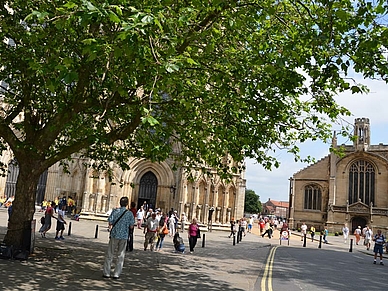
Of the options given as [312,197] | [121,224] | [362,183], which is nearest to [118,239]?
[121,224]

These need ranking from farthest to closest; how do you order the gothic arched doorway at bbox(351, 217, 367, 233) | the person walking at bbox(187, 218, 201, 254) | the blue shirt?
the gothic arched doorway at bbox(351, 217, 367, 233) → the person walking at bbox(187, 218, 201, 254) → the blue shirt

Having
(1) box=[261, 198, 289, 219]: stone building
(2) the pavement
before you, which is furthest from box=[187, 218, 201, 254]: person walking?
(1) box=[261, 198, 289, 219]: stone building

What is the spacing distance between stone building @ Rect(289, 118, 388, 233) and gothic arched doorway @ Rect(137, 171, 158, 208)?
30171 millimetres

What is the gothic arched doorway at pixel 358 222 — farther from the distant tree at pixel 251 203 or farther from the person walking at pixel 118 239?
the distant tree at pixel 251 203

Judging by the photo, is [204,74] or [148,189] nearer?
[204,74]

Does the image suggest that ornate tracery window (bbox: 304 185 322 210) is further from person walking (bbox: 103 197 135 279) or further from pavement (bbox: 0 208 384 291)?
person walking (bbox: 103 197 135 279)

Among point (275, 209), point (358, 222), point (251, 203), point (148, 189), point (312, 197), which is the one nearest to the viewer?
point (148, 189)

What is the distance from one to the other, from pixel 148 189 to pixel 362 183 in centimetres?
3512

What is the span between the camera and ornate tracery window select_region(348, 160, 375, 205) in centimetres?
5219

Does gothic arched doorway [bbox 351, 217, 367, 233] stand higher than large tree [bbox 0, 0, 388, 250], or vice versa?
large tree [bbox 0, 0, 388, 250]

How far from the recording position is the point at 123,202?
351 inches

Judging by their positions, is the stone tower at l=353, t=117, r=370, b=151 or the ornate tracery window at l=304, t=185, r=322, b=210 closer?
the stone tower at l=353, t=117, r=370, b=151

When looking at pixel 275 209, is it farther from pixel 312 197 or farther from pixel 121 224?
pixel 121 224

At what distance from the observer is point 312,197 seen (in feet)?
185
